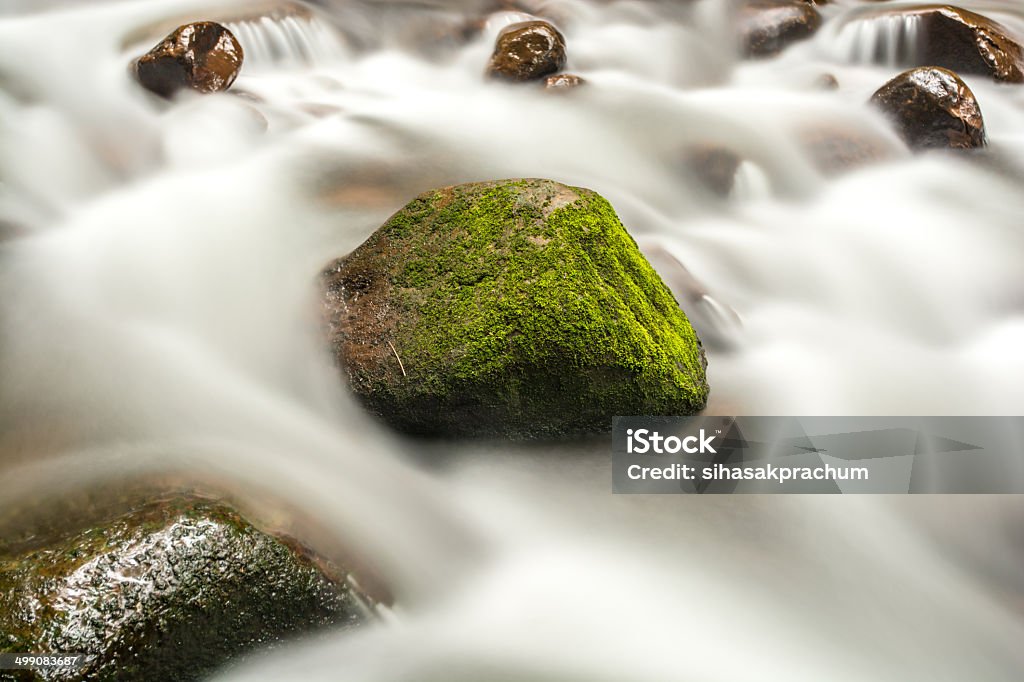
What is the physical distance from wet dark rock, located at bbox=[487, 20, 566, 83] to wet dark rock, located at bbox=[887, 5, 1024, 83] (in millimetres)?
4315

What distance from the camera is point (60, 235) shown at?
17.5ft

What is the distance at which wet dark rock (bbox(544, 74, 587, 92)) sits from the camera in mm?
8664

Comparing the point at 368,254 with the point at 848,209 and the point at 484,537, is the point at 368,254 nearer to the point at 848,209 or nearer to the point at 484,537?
the point at 484,537

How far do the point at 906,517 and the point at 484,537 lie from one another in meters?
1.96

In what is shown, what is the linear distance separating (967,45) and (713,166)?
173 inches

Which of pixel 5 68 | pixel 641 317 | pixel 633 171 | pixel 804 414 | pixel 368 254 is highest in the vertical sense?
pixel 5 68

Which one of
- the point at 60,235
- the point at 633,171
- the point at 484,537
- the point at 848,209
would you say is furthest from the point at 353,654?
the point at 848,209

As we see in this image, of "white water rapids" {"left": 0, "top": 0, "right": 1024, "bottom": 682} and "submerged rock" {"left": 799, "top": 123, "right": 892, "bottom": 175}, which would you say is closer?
"white water rapids" {"left": 0, "top": 0, "right": 1024, "bottom": 682}

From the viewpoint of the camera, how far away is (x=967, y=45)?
9.37 meters
